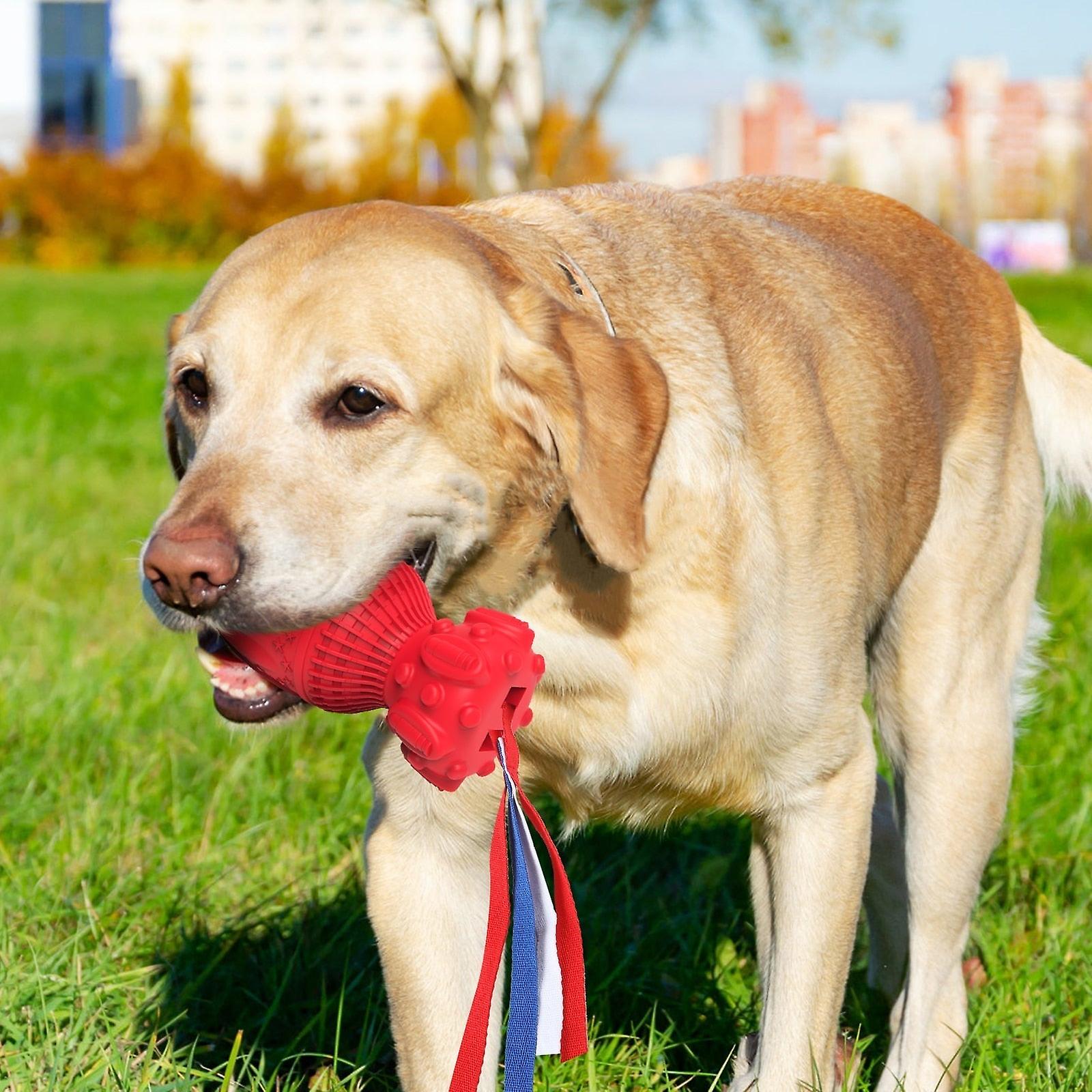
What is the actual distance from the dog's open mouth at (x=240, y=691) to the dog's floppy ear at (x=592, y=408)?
0.52 metres

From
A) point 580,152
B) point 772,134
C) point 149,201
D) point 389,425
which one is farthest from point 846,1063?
point 772,134

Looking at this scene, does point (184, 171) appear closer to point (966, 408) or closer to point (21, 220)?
point (21, 220)

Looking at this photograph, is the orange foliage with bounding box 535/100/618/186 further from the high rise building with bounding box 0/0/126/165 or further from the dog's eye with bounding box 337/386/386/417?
the dog's eye with bounding box 337/386/386/417

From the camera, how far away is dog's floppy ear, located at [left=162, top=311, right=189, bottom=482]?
2.63 meters

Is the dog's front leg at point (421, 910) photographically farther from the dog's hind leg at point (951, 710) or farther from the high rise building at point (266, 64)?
the high rise building at point (266, 64)

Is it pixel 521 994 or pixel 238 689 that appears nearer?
pixel 521 994

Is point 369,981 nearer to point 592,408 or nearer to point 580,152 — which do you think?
point 592,408

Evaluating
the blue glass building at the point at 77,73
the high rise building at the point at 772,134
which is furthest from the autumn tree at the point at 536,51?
the high rise building at the point at 772,134

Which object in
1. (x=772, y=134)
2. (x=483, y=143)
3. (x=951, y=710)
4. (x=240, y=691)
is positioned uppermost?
(x=240, y=691)

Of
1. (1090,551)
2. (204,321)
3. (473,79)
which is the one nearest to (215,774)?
(204,321)

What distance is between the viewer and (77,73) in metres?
61.1

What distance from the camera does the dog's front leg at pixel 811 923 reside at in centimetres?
262

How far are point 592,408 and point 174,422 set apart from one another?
2.55 feet

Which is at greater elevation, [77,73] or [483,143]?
[483,143]
